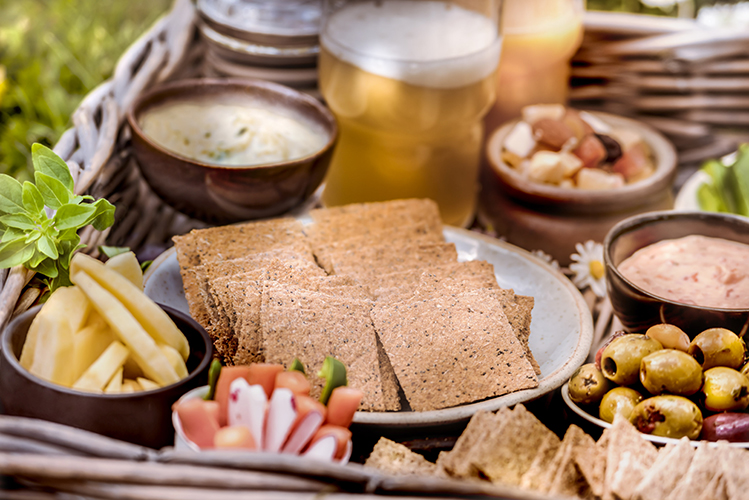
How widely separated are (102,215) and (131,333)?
0.20 m

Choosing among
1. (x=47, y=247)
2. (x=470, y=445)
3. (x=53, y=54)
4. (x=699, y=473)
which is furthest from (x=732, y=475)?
(x=53, y=54)

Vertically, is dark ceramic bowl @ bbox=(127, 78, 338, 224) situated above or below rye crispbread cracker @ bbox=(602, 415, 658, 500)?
above

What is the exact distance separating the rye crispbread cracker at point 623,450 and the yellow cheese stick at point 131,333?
1.42 ft

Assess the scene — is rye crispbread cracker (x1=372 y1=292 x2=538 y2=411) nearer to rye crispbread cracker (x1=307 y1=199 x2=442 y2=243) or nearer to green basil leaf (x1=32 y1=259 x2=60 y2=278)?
rye crispbread cracker (x1=307 y1=199 x2=442 y2=243)

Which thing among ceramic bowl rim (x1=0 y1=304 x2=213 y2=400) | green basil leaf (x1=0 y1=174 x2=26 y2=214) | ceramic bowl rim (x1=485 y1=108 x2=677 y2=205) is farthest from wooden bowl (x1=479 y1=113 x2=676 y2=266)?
green basil leaf (x1=0 y1=174 x2=26 y2=214)

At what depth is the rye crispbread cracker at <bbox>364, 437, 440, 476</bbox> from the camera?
72cm

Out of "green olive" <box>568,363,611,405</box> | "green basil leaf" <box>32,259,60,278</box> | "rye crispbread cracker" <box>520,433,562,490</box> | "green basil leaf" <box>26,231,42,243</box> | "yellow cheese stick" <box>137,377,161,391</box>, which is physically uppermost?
"green basil leaf" <box>26,231,42,243</box>

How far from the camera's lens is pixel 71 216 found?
807mm

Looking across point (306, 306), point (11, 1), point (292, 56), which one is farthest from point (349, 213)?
point (11, 1)

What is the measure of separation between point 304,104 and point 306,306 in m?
0.48

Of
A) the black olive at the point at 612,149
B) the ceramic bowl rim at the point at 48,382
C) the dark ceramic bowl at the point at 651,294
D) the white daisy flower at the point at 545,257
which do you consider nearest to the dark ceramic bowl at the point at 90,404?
the ceramic bowl rim at the point at 48,382

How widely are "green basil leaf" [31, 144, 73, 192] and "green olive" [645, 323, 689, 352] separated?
722 millimetres

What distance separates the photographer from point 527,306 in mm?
948

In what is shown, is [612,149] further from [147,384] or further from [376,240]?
[147,384]
